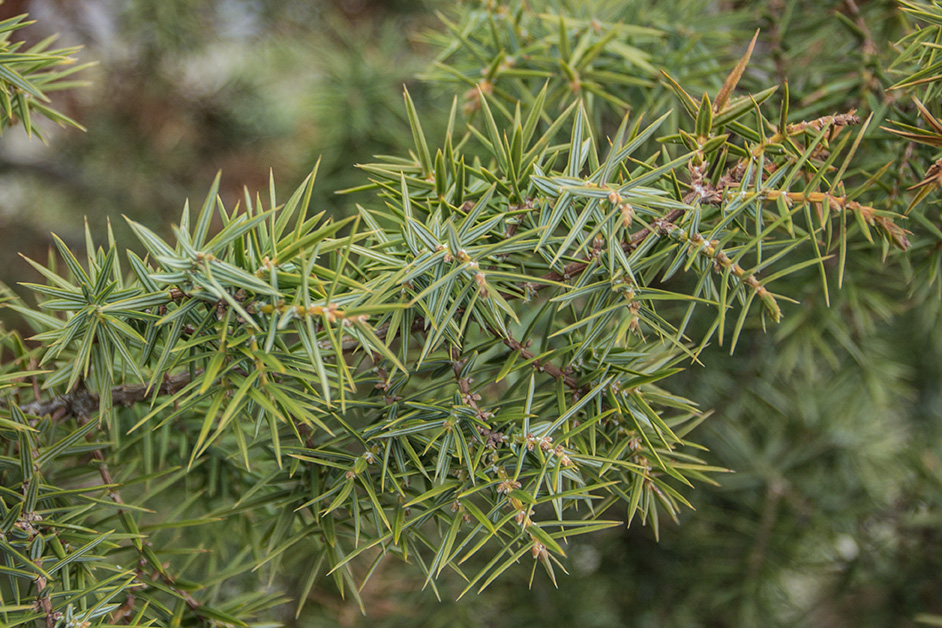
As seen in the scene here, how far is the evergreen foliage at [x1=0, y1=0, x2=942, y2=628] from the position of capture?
0.25m

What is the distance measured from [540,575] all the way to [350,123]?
0.60 meters

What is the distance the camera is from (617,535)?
28.6 inches

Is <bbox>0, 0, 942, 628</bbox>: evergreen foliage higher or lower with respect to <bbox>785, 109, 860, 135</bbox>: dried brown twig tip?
lower

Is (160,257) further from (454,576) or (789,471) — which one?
(789,471)

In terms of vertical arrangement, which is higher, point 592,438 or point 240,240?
point 240,240

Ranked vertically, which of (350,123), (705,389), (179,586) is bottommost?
(705,389)

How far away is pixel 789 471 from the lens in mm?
722

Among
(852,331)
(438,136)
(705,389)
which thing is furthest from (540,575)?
(438,136)

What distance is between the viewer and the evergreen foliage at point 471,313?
0.25 meters

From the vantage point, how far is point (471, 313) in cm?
31

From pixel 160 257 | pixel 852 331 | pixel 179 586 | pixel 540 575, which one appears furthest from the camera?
pixel 540 575

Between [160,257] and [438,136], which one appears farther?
[438,136]

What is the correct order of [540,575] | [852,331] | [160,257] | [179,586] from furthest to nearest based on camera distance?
[540,575] → [852,331] → [179,586] → [160,257]

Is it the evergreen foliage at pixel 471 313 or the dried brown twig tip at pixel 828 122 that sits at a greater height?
the dried brown twig tip at pixel 828 122
